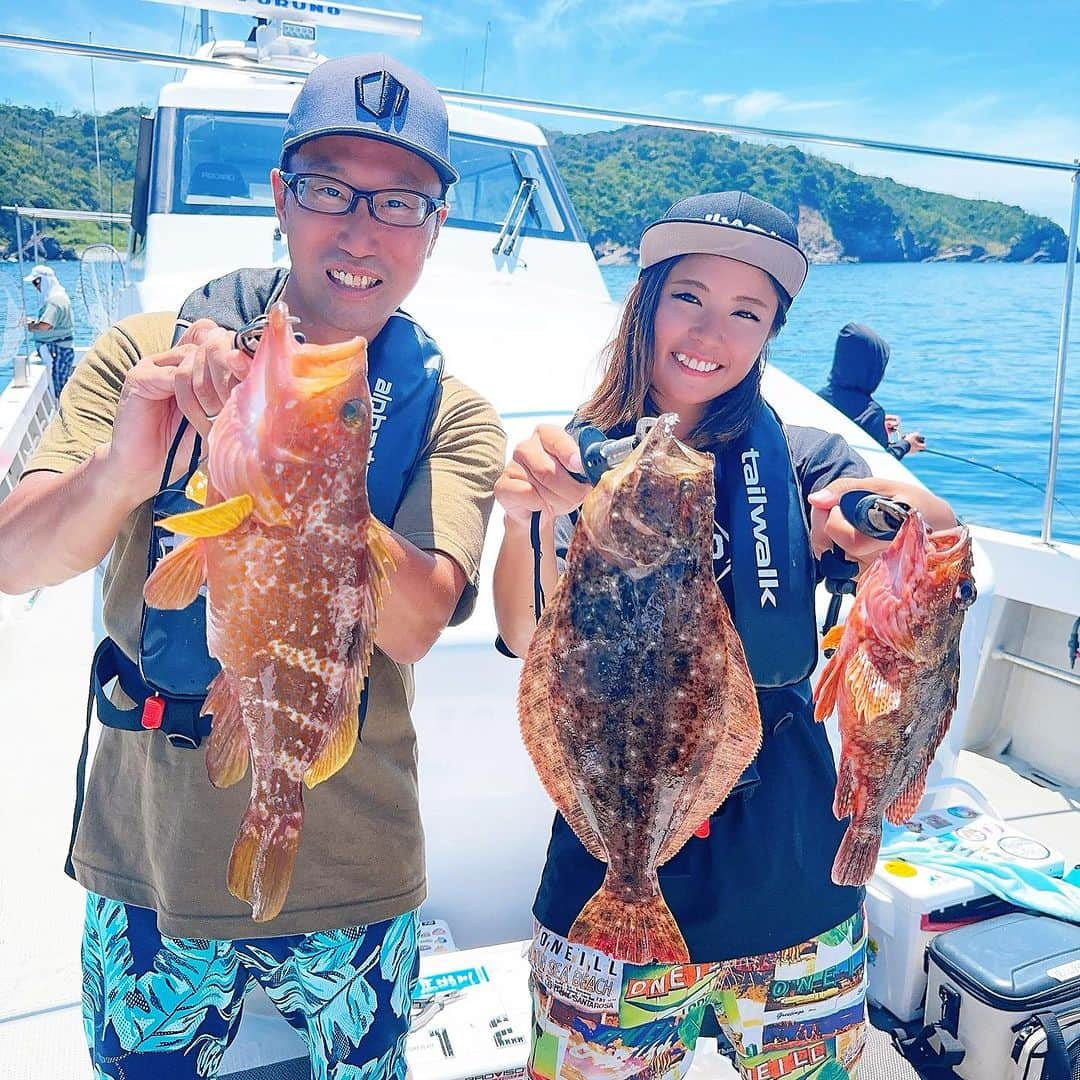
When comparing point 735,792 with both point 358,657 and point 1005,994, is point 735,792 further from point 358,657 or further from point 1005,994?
point 1005,994

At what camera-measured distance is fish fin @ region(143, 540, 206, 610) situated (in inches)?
66.2

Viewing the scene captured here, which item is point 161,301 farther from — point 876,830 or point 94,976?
point 876,830

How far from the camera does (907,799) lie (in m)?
2.36

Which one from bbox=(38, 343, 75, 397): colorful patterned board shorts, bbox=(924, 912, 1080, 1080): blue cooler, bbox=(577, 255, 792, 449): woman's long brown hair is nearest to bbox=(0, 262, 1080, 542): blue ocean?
bbox=(38, 343, 75, 397): colorful patterned board shorts

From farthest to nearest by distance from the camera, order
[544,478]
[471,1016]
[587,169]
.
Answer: [587,169] < [471,1016] < [544,478]

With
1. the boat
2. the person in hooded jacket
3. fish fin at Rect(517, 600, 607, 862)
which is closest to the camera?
fish fin at Rect(517, 600, 607, 862)

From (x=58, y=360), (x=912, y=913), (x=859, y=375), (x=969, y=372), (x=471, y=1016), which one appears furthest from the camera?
(x=969, y=372)

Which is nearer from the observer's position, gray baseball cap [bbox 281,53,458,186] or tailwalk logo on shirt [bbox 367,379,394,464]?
gray baseball cap [bbox 281,53,458,186]

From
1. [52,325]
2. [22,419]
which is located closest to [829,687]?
[22,419]

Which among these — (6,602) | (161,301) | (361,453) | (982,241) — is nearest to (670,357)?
(361,453)

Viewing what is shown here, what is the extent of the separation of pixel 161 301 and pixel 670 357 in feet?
13.0

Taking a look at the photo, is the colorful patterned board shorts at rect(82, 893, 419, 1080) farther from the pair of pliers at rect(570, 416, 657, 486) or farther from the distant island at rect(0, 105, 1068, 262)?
the distant island at rect(0, 105, 1068, 262)

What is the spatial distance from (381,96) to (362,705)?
141 cm

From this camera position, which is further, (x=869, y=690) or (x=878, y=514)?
(x=869, y=690)
